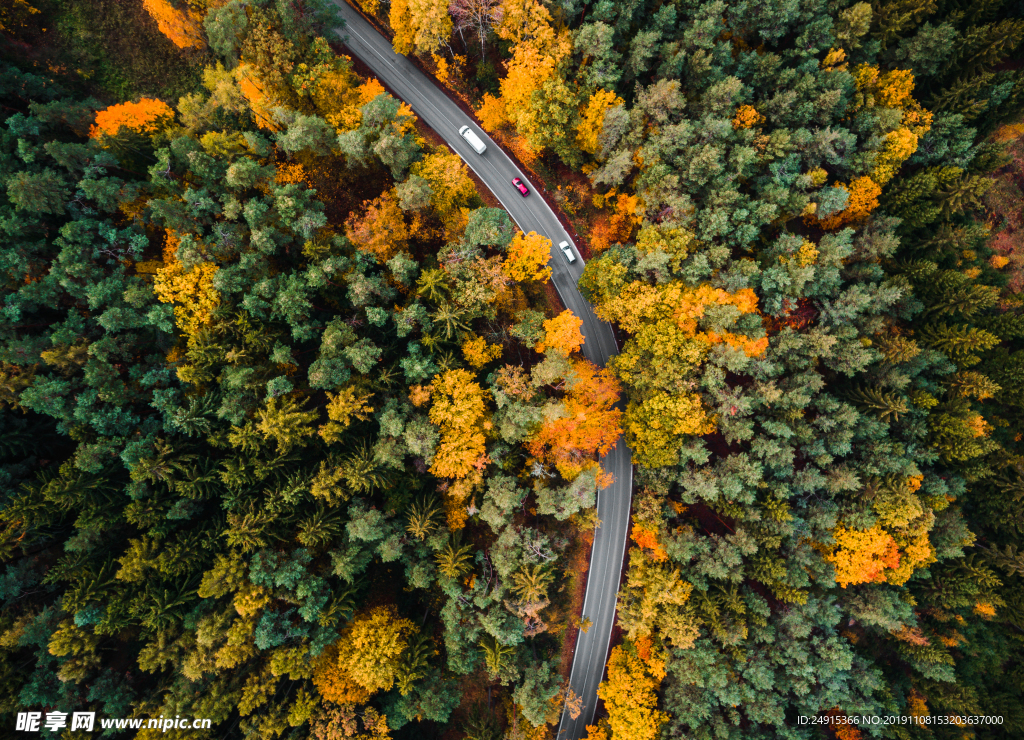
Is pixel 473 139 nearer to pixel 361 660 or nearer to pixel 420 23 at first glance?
pixel 420 23

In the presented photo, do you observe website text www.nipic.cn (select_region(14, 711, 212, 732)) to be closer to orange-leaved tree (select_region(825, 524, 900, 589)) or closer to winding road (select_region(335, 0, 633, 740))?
winding road (select_region(335, 0, 633, 740))

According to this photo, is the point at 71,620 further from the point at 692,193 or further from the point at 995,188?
the point at 995,188

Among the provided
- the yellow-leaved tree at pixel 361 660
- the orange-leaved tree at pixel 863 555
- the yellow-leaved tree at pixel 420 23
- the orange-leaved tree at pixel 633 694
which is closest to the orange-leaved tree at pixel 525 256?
the yellow-leaved tree at pixel 420 23

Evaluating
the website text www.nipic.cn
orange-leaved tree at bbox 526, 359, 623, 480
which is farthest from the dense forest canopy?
the website text www.nipic.cn

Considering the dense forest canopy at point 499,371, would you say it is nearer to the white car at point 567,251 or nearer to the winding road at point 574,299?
the winding road at point 574,299

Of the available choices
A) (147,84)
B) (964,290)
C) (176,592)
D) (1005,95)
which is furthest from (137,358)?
(1005,95)
